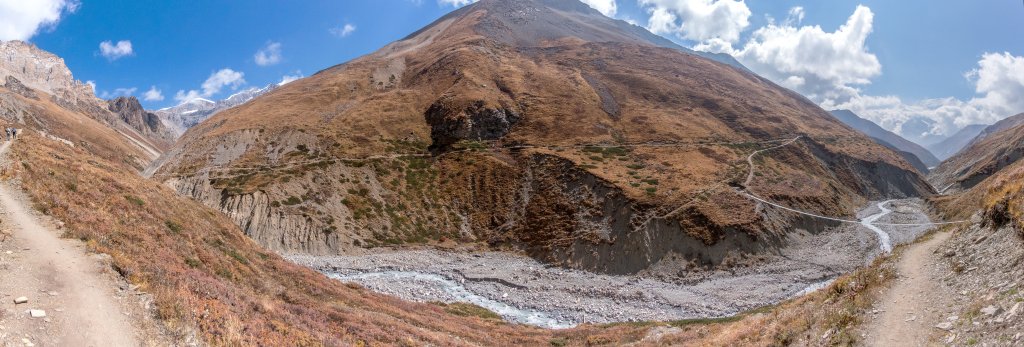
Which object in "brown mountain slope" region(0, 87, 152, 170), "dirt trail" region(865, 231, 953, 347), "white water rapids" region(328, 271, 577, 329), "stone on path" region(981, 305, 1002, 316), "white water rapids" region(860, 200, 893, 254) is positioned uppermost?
"brown mountain slope" region(0, 87, 152, 170)

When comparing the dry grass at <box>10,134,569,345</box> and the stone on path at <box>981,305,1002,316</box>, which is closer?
the stone on path at <box>981,305,1002,316</box>

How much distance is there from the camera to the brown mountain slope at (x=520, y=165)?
6112 cm

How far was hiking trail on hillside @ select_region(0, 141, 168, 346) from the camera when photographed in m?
11.2

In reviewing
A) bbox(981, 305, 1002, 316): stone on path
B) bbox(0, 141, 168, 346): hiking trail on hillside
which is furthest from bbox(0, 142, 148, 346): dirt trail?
bbox(981, 305, 1002, 316): stone on path

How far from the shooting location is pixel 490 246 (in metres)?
68.0

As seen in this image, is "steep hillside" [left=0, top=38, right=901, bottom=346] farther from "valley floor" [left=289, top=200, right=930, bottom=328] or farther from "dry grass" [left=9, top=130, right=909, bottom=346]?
"valley floor" [left=289, top=200, right=930, bottom=328]

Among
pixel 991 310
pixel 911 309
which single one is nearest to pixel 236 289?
pixel 911 309

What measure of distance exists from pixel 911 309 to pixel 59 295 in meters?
26.4

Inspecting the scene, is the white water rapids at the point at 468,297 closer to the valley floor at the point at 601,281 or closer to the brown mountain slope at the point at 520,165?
the valley floor at the point at 601,281

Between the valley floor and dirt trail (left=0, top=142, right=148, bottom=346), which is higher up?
dirt trail (left=0, top=142, right=148, bottom=346)

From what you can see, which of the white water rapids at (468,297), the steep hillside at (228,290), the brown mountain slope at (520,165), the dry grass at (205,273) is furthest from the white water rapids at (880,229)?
the dry grass at (205,273)

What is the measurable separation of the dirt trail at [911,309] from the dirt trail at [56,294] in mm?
21692

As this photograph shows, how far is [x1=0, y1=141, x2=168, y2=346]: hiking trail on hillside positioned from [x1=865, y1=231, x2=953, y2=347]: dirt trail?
21.5 metres

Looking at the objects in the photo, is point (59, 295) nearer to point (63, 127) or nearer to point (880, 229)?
point (880, 229)
